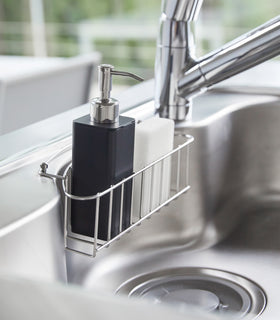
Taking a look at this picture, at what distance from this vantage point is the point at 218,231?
90 cm

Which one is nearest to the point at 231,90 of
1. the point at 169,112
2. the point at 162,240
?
the point at 169,112

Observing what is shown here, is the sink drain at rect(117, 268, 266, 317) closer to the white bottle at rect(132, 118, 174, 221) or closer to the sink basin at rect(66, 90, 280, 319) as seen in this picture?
the sink basin at rect(66, 90, 280, 319)

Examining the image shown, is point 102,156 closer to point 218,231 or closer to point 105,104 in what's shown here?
point 105,104

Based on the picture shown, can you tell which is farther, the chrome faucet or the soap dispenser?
the chrome faucet

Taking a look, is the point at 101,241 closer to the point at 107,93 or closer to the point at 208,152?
the point at 107,93

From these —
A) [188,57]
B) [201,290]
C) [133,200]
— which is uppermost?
[188,57]

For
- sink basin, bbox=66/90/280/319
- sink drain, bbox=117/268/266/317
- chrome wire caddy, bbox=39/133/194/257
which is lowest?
sink drain, bbox=117/268/266/317

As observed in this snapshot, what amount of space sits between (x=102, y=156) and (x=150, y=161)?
93 millimetres

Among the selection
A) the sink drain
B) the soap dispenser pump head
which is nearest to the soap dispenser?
the soap dispenser pump head

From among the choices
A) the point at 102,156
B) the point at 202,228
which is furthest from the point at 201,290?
the point at 102,156

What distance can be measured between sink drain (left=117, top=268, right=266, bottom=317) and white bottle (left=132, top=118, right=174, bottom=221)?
0.12 meters

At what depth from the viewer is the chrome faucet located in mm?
767

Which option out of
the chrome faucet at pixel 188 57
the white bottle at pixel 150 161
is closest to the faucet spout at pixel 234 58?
the chrome faucet at pixel 188 57

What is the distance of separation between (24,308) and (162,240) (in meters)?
0.47
